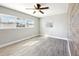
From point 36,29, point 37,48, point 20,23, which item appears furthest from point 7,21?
point 37,48

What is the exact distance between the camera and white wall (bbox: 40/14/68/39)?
2494 mm

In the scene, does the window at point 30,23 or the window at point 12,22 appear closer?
the window at point 12,22

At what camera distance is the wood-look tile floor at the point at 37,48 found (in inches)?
89.7

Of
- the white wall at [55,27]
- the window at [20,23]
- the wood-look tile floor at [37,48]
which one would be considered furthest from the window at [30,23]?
the wood-look tile floor at [37,48]

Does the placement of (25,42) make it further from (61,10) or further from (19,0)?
(61,10)

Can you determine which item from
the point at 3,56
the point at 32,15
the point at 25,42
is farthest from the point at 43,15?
the point at 3,56

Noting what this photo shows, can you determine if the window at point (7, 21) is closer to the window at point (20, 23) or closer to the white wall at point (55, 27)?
the window at point (20, 23)

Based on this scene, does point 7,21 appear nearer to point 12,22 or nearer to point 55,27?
point 12,22

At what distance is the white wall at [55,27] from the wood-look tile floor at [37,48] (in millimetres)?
A: 158

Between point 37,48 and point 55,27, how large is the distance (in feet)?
2.37

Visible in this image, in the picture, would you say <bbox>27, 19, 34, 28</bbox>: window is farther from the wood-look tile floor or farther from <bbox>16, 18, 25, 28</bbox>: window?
the wood-look tile floor

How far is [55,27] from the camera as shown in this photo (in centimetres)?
254

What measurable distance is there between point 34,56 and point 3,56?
0.70m

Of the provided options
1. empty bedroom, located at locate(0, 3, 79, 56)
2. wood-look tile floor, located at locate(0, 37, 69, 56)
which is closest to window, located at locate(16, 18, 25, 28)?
empty bedroom, located at locate(0, 3, 79, 56)
